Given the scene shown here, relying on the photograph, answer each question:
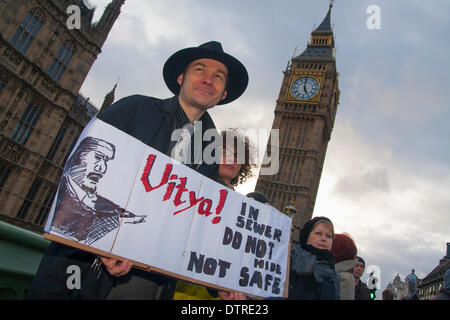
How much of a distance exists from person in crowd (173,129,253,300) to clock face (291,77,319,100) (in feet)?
161

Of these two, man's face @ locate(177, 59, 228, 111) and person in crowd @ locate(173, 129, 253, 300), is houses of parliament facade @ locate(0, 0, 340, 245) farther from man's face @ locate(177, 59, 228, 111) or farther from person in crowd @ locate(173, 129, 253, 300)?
man's face @ locate(177, 59, 228, 111)

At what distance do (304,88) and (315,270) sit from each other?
5150cm

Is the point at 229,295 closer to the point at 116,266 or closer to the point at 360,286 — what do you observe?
the point at 116,266

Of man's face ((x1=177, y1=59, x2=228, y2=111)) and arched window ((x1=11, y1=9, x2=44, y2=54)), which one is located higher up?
arched window ((x1=11, y1=9, x2=44, y2=54))

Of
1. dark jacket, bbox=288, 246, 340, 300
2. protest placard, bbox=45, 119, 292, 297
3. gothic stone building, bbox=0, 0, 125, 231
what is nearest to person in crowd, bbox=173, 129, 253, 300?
protest placard, bbox=45, 119, 292, 297

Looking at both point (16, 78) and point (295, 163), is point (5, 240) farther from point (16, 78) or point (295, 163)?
point (295, 163)

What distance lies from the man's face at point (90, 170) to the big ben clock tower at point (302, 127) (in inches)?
1749

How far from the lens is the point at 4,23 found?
1562 cm

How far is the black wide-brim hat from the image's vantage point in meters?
2.79

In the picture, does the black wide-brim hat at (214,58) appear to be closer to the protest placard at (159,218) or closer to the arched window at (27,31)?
the protest placard at (159,218)

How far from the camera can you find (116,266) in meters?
1.97
